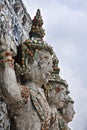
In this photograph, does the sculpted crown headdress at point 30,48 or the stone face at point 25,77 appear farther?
the sculpted crown headdress at point 30,48

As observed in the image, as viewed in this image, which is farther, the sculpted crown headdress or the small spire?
the small spire

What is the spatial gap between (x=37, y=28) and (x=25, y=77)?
50cm

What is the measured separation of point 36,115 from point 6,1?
99 centimetres

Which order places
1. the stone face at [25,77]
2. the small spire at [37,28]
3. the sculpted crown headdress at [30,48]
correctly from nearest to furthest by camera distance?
the stone face at [25,77]
the sculpted crown headdress at [30,48]
the small spire at [37,28]

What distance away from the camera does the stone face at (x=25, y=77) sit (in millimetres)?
2664

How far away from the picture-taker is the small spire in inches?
131

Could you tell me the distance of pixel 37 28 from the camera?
3359 mm

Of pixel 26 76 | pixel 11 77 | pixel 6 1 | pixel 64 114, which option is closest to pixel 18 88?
pixel 11 77

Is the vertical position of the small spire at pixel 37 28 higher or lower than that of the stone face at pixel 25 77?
higher

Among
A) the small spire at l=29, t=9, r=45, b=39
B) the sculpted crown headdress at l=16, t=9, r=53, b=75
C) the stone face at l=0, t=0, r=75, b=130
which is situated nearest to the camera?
the stone face at l=0, t=0, r=75, b=130

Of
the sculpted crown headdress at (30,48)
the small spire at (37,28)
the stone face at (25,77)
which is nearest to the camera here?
the stone face at (25,77)

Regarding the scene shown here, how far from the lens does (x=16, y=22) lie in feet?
11.5

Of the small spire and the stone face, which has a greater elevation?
the small spire

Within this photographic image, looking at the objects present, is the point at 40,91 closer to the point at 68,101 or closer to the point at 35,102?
the point at 35,102
